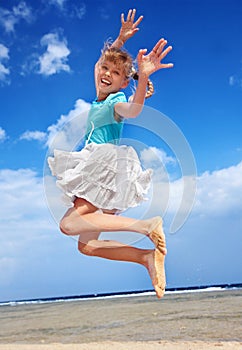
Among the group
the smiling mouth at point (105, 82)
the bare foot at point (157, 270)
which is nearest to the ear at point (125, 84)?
the smiling mouth at point (105, 82)

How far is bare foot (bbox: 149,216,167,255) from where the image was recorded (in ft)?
13.8

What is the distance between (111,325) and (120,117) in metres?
15.4

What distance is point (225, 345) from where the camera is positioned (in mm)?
12758

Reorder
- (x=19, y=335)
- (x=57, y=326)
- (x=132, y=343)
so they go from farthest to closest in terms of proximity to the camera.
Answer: (x=57, y=326) < (x=19, y=335) < (x=132, y=343)

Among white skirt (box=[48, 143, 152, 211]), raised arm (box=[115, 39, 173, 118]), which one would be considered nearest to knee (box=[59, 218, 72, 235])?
white skirt (box=[48, 143, 152, 211])

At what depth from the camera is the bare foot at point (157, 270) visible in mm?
4211

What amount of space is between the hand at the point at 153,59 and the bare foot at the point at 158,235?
127 centimetres

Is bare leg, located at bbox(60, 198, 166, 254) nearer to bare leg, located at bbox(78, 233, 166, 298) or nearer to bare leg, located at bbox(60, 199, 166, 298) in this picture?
bare leg, located at bbox(60, 199, 166, 298)

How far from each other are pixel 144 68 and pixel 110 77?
60 centimetres

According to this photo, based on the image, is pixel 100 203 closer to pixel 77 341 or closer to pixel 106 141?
pixel 106 141

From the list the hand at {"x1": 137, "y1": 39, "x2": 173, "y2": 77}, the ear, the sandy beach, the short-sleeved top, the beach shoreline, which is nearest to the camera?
the hand at {"x1": 137, "y1": 39, "x2": 173, "y2": 77}

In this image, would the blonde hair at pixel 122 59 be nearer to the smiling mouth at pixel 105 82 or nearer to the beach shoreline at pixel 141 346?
the smiling mouth at pixel 105 82

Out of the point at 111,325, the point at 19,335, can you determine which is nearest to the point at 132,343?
the point at 111,325

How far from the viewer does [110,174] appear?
14.3 ft
